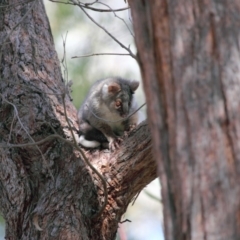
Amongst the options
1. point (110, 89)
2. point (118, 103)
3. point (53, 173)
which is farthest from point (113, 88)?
point (53, 173)

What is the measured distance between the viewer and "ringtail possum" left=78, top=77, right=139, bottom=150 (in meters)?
4.93

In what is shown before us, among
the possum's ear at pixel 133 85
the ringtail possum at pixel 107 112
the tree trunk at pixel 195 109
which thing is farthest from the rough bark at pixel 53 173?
the tree trunk at pixel 195 109

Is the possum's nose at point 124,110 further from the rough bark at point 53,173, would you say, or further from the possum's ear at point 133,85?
the rough bark at point 53,173

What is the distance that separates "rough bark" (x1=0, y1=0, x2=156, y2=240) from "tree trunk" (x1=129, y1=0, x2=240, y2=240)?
1.98 meters

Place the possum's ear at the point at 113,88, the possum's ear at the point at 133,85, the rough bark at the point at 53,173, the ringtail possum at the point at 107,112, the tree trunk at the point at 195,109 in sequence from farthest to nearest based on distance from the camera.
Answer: the possum's ear at the point at 133,85, the possum's ear at the point at 113,88, the ringtail possum at the point at 107,112, the rough bark at the point at 53,173, the tree trunk at the point at 195,109

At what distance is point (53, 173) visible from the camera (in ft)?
14.3

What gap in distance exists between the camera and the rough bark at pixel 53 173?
4199mm

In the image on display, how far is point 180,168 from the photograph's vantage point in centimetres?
207

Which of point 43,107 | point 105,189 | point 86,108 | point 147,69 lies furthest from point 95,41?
point 147,69

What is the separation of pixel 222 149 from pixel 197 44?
1.18 feet

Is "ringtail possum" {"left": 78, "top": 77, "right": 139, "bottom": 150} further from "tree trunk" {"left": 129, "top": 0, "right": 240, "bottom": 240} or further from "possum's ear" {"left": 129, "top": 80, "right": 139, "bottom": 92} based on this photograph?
"tree trunk" {"left": 129, "top": 0, "right": 240, "bottom": 240}

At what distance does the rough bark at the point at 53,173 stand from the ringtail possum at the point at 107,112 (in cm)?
34

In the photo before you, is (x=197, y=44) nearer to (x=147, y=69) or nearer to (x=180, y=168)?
(x=147, y=69)

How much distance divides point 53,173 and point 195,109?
2.41m
